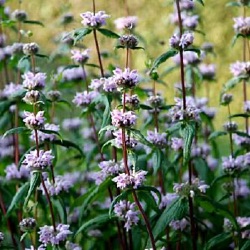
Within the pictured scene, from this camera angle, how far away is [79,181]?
246 cm

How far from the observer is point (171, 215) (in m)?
1.61

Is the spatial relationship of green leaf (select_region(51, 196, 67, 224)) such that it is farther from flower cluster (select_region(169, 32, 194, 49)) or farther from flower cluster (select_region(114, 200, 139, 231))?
flower cluster (select_region(169, 32, 194, 49))

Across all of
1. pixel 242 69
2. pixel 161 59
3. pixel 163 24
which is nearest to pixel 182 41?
pixel 161 59

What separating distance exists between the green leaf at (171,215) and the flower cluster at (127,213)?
0.06 metres

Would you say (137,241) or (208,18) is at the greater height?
(208,18)

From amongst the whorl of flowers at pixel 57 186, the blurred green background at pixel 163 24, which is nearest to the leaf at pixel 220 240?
the whorl of flowers at pixel 57 186

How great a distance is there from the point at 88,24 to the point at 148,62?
22cm

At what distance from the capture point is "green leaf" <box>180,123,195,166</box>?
1.55 metres

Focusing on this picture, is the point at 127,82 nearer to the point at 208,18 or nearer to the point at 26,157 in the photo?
the point at 26,157

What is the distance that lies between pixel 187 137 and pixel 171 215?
0.66 ft

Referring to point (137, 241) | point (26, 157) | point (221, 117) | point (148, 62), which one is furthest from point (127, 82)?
point (221, 117)

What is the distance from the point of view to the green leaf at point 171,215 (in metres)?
1.61

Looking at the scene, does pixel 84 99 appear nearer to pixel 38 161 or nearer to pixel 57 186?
pixel 57 186

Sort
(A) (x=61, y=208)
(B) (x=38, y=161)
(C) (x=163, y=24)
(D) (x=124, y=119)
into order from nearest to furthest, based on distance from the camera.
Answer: (D) (x=124, y=119) → (B) (x=38, y=161) → (A) (x=61, y=208) → (C) (x=163, y=24)
